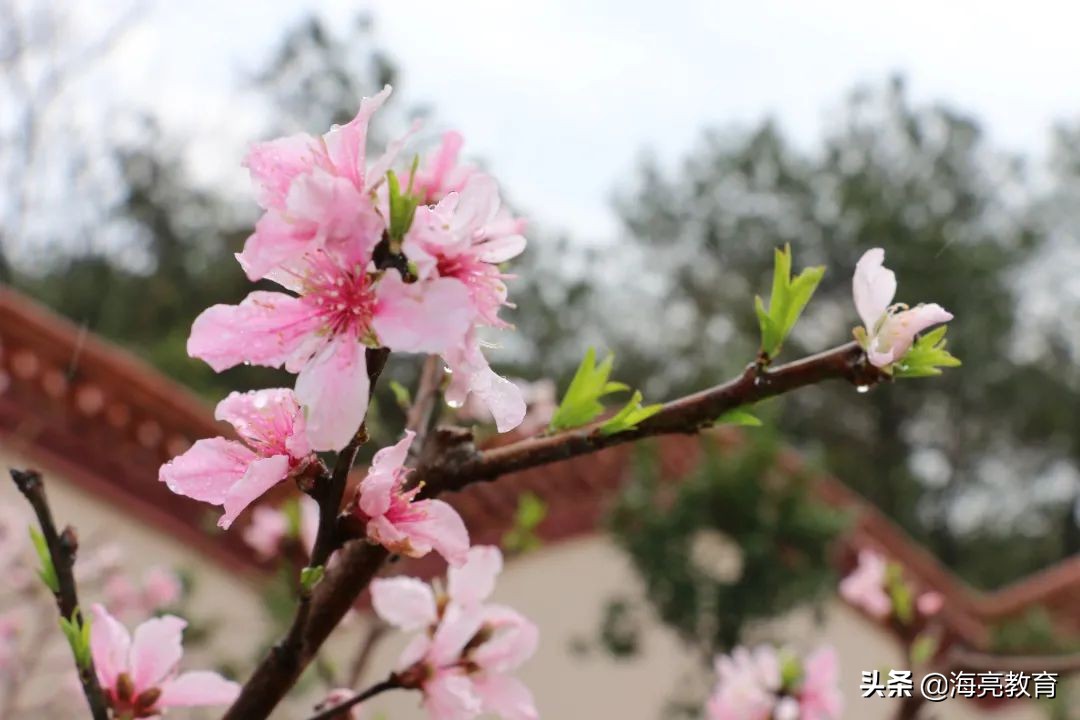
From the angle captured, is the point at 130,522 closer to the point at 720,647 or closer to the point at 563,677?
the point at 563,677

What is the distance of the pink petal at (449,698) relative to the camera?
0.62 m

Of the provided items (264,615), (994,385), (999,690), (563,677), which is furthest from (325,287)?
(994,385)

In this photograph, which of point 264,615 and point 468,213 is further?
point 264,615

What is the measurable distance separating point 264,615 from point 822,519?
1.82 meters

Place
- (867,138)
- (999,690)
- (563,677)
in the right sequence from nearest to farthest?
(999,690), (563,677), (867,138)

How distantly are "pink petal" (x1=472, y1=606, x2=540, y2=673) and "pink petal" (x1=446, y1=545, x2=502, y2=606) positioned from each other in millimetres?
16

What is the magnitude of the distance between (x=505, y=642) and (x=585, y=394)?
0.19 metres

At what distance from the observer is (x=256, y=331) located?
0.47 m

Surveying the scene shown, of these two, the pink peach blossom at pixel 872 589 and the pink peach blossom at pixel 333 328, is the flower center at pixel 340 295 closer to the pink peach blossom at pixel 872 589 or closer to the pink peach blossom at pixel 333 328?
the pink peach blossom at pixel 333 328

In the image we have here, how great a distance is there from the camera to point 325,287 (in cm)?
47

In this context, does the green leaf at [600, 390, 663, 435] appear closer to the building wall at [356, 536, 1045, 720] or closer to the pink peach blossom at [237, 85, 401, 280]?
the pink peach blossom at [237, 85, 401, 280]

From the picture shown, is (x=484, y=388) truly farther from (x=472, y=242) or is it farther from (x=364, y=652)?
(x=364, y=652)

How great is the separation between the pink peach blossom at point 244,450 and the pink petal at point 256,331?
0.03 meters

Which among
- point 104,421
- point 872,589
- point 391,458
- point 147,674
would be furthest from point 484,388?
point 104,421
